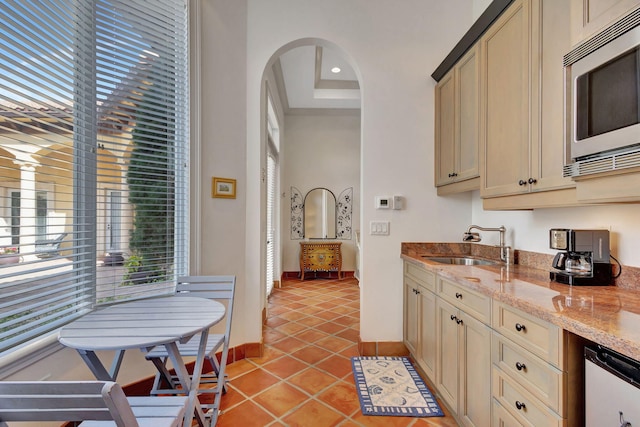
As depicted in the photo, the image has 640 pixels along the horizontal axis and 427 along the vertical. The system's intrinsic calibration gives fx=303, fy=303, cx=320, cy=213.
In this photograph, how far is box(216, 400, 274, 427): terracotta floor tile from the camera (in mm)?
1793

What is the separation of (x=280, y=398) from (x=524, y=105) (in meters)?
2.32

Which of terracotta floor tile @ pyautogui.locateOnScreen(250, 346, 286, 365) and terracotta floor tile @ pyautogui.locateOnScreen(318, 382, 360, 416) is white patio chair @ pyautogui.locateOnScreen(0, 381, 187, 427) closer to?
terracotta floor tile @ pyautogui.locateOnScreen(318, 382, 360, 416)

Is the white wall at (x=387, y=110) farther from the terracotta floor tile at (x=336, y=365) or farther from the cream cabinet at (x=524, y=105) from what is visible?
the cream cabinet at (x=524, y=105)

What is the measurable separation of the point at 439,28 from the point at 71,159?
3.02 m

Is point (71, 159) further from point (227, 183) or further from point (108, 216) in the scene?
point (227, 183)

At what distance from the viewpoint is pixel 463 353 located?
166 centimetres

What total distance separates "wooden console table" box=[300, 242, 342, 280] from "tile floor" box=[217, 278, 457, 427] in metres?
1.72

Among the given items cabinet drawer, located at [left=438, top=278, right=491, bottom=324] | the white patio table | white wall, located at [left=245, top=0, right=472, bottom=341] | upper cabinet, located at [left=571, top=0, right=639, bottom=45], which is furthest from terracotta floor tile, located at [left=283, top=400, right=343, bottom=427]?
upper cabinet, located at [left=571, top=0, right=639, bottom=45]

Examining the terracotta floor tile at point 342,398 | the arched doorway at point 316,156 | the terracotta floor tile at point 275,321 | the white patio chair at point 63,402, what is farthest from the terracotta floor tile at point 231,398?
the arched doorway at point 316,156

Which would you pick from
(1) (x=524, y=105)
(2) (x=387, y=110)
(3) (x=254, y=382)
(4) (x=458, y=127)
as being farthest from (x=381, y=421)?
(2) (x=387, y=110)

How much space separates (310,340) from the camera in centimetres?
297

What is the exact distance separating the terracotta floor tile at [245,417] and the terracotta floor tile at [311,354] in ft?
2.30

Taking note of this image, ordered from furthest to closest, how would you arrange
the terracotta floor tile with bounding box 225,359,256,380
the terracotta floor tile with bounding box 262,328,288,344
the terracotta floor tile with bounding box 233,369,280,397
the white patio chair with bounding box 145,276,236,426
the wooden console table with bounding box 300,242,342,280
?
the wooden console table with bounding box 300,242,342,280 < the terracotta floor tile with bounding box 262,328,288,344 < the terracotta floor tile with bounding box 225,359,256,380 < the terracotta floor tile with bounding box 233,369,280,397 < the white patio chair with bounding box 145,276,236,426

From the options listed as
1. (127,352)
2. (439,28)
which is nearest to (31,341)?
(127,352)
